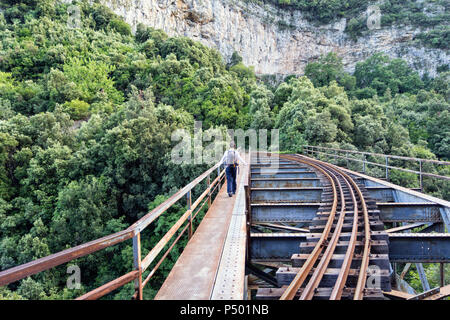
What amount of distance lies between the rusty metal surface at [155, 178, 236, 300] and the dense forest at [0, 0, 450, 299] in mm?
11488

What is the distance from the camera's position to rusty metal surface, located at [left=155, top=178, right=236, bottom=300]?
9.78 ft

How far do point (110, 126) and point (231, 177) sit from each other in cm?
2285

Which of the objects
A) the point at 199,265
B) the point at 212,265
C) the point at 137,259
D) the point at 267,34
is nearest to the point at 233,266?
the point at 212,265

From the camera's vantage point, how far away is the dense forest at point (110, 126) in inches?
769

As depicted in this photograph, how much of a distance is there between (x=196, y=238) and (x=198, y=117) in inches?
1342

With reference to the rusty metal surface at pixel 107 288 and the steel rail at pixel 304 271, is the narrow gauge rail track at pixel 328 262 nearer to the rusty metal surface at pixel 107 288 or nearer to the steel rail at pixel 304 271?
the steel rail at pixel 304 271

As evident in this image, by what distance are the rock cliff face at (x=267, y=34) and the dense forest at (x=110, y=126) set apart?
1091 centimetres

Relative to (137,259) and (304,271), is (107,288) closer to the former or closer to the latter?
(137,259)

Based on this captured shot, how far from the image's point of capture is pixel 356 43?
75.6 meters

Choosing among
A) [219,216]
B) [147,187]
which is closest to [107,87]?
[147,187]

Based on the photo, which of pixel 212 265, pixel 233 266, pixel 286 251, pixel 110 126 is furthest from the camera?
pixel 110 126

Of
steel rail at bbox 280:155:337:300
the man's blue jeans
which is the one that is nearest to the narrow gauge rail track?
steel rail at bbox 280:155:337:300

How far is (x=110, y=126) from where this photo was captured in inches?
1055
